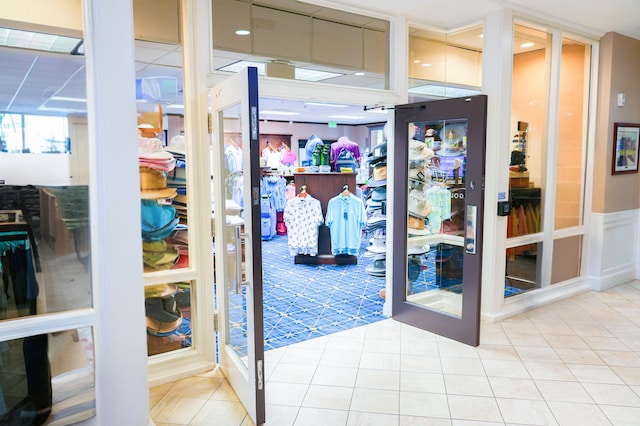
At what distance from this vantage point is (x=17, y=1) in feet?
7.44

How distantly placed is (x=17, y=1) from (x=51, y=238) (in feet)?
3.98

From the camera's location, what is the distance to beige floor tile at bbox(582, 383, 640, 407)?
276 cm

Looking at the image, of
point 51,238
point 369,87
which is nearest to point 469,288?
point 369,87

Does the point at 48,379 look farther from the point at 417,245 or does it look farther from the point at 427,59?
the point at 427,59

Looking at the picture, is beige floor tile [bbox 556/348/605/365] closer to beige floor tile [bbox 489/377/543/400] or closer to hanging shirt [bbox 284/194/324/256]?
beige floor tile [bbox 489/377/543/400]

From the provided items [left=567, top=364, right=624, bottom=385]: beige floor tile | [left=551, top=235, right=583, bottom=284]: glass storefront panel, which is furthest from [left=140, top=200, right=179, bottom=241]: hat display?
[left=551, top=235, right=583, bottom=284]: glass storefront panel

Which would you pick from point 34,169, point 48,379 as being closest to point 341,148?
point 34,169

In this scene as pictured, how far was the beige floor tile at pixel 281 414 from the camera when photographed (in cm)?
256

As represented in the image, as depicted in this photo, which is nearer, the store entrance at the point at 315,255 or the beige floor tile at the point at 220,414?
the beige floor tile at the point at 220,414

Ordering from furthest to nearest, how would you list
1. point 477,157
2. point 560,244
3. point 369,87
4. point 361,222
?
point 361,222, point 560,244, point 369,87, point 477,157

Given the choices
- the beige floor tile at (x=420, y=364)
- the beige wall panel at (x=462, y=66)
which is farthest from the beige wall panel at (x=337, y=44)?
the beige floor tile at (x=420, y=364)

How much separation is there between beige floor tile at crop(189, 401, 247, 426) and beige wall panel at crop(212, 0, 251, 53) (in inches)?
91.9

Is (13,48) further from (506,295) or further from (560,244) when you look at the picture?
(560,244)

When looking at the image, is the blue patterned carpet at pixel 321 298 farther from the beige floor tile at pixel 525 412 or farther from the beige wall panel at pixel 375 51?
the beige wall panel at pixel 375 51
